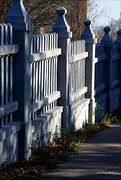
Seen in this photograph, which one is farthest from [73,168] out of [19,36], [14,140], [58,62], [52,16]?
[52,16]

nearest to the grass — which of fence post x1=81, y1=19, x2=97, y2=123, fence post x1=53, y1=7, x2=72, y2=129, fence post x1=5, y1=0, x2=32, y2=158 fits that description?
fence post x1=5, y1=0, x2=32, y2=158

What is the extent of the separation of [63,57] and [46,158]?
2.34 metres

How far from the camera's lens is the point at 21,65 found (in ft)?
18.5

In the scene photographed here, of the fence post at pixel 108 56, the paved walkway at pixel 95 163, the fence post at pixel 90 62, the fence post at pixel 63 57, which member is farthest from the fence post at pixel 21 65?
the fence post at pixel 108 56

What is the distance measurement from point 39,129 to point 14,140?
947mm

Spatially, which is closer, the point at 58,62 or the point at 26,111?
the point at 26,111

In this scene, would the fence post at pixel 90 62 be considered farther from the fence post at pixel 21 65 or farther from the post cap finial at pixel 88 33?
the fence post at pixel 21 65

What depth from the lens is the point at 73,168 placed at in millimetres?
5609

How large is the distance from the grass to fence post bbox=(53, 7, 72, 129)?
54 centimetres

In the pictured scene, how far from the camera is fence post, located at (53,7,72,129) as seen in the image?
7535 mm

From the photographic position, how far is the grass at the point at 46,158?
5.08 m

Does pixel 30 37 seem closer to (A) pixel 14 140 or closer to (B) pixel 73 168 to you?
(A) pixel 14 140

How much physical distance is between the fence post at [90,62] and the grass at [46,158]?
1.46 meters

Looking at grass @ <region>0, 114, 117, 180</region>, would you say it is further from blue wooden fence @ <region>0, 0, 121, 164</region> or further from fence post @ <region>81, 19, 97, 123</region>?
fence post @ <region>81, 19, 97, 123</region>
